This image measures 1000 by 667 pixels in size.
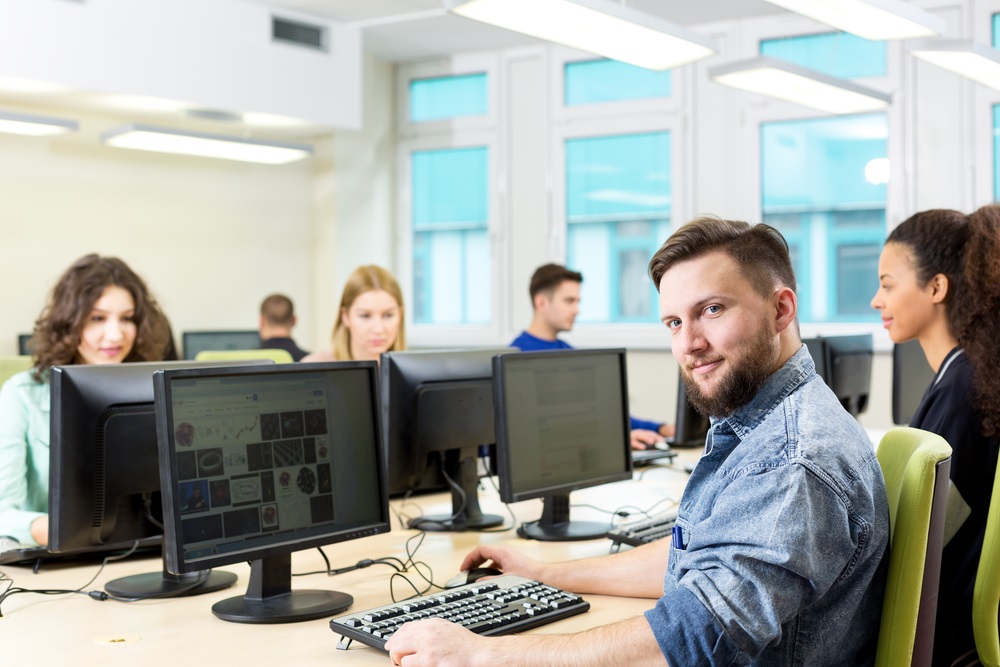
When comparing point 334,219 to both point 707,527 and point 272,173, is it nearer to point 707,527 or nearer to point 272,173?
point 272,173

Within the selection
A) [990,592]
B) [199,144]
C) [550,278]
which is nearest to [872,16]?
[990,592]

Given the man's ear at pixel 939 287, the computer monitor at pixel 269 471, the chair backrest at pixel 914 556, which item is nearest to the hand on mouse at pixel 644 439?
the man's ear at pixel 939 287

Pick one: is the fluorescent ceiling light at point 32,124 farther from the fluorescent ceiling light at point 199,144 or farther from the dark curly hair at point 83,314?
the dark curly hair at point 83,314

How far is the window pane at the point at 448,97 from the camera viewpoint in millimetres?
7051

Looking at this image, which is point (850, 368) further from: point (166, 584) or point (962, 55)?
point (166, 584)

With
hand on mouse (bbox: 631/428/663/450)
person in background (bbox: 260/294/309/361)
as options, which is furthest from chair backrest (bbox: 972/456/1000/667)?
person in background (bbox: 260/294/309/361)

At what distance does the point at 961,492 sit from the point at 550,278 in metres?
3.02

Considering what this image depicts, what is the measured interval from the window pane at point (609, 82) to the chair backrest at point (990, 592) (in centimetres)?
475

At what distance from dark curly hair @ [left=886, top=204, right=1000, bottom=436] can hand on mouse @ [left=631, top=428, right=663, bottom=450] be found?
1403mm

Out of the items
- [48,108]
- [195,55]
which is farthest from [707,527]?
[48,108]

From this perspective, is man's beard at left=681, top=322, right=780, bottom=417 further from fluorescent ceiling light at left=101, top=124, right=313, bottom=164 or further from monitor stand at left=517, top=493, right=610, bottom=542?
fluorescent ceiling light at left=101, top=124, right=313, bottom=164

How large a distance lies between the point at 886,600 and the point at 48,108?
18.2 ft

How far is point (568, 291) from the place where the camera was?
16.4 feet

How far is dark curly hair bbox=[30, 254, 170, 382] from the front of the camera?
262 centimetres
